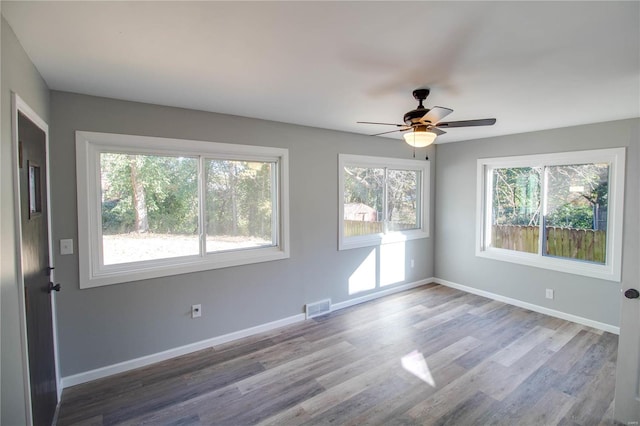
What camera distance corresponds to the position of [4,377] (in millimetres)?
1363

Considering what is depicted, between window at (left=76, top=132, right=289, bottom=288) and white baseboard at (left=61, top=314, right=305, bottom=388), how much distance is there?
0.75m

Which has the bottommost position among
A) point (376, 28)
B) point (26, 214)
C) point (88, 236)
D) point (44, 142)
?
point (88, 236)

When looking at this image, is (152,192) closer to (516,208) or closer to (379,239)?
(379,239)

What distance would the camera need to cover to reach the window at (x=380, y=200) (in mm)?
4381

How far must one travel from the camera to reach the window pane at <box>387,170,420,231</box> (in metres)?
4.94

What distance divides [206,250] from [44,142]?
62.0 inches

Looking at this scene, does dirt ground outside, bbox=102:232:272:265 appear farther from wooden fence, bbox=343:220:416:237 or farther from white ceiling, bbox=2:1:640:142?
wooden fence, bbox=343:220:416:237

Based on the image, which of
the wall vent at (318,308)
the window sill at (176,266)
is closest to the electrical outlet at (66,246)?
the window sill at (176,266)

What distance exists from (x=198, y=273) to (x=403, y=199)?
3329 millimetres

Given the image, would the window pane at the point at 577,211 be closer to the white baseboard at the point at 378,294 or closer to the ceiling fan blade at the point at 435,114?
the white baseboard at the point at 378,294

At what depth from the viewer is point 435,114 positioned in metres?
2.34

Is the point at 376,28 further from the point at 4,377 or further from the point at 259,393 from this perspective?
the point at 259,393

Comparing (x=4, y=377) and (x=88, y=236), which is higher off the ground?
(x=88, y=236)

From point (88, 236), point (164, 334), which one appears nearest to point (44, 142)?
point (88, 236)
